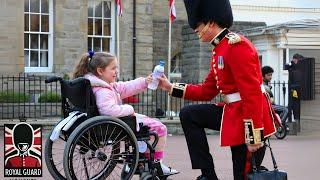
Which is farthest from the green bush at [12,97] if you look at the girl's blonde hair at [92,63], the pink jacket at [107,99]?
the pink jacket at [107,99]

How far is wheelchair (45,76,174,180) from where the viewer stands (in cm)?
639

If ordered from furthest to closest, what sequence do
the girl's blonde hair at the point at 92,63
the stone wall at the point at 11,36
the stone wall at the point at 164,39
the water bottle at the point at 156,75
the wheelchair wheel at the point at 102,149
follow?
the stone wall at the point at 164,39 → the stone wall at the point at 11,36 → the girl's blonde hair at the point at 92,63 → the water bottle at the point at 156,75 → the wheelchair wheel at the point at 102,149

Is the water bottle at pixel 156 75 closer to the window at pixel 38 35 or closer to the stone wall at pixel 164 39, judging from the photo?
the window at pixel 38 35

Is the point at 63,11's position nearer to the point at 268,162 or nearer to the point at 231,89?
the point at 268,162

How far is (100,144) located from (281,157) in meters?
5.13

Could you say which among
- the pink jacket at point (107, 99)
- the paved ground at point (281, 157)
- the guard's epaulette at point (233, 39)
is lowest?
the paved ground at point (281, 157)

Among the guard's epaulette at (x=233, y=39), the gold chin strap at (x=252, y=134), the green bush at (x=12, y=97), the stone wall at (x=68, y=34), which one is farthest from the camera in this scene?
the stone wall at (x=68, y=34)

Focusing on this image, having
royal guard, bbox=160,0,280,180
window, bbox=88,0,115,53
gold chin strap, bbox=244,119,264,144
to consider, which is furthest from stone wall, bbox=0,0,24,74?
gold chin strap, bbox=244,119,264,144

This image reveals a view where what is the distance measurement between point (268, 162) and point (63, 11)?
458 inches

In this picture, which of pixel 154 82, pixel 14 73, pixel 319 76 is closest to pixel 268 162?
pixel 154 82

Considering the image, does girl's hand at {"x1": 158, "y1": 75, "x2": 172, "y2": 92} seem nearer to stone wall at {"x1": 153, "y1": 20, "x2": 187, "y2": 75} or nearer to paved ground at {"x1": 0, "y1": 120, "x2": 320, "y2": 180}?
paved ground at {"x1": 0, "y1": 120, "x2": 320, "y2": 180}

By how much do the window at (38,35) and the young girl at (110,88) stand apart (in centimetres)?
1352

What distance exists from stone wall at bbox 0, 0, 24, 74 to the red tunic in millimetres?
14048

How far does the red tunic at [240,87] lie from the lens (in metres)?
5.72
